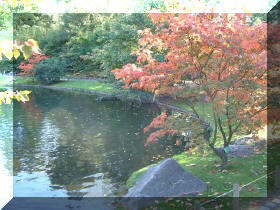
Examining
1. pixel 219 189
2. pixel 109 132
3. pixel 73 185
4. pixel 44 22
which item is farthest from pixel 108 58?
pixel 44 22

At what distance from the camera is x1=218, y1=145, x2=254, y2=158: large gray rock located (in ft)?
37.9

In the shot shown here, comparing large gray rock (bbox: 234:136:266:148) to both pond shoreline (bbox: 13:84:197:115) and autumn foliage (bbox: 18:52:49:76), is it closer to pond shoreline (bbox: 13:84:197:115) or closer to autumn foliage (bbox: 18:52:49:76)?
pond shoreline (bbox: 13:84:197:115)

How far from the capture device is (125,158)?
13.9 meters

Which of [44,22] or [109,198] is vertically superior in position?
[44,22]

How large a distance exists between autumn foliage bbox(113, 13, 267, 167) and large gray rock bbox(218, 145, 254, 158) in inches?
60.2

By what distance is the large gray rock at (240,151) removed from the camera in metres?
11.6

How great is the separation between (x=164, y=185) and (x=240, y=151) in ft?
13.8

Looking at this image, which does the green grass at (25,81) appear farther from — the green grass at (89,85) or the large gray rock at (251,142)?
the large gray rock at (251,142)

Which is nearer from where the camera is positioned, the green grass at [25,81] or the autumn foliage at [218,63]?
the autumn foliage at [218,63]

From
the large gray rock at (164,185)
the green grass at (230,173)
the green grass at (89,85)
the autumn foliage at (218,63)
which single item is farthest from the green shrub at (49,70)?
the large gray rock at (164,185)

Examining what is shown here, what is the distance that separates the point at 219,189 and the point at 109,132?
1064 cm

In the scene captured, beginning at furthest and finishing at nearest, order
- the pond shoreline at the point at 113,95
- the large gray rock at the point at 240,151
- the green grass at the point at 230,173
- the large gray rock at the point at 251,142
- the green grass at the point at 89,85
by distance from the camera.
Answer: the green grass at the point at 89,85, the pond shoreline at the point at 113,95, the large gray rock at the point at 251,142, the large gray rock at the point at 240,151, the green grass at the point at 230,173

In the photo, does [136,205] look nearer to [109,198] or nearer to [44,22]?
[109,198]

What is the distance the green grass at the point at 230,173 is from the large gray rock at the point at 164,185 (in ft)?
1.47
